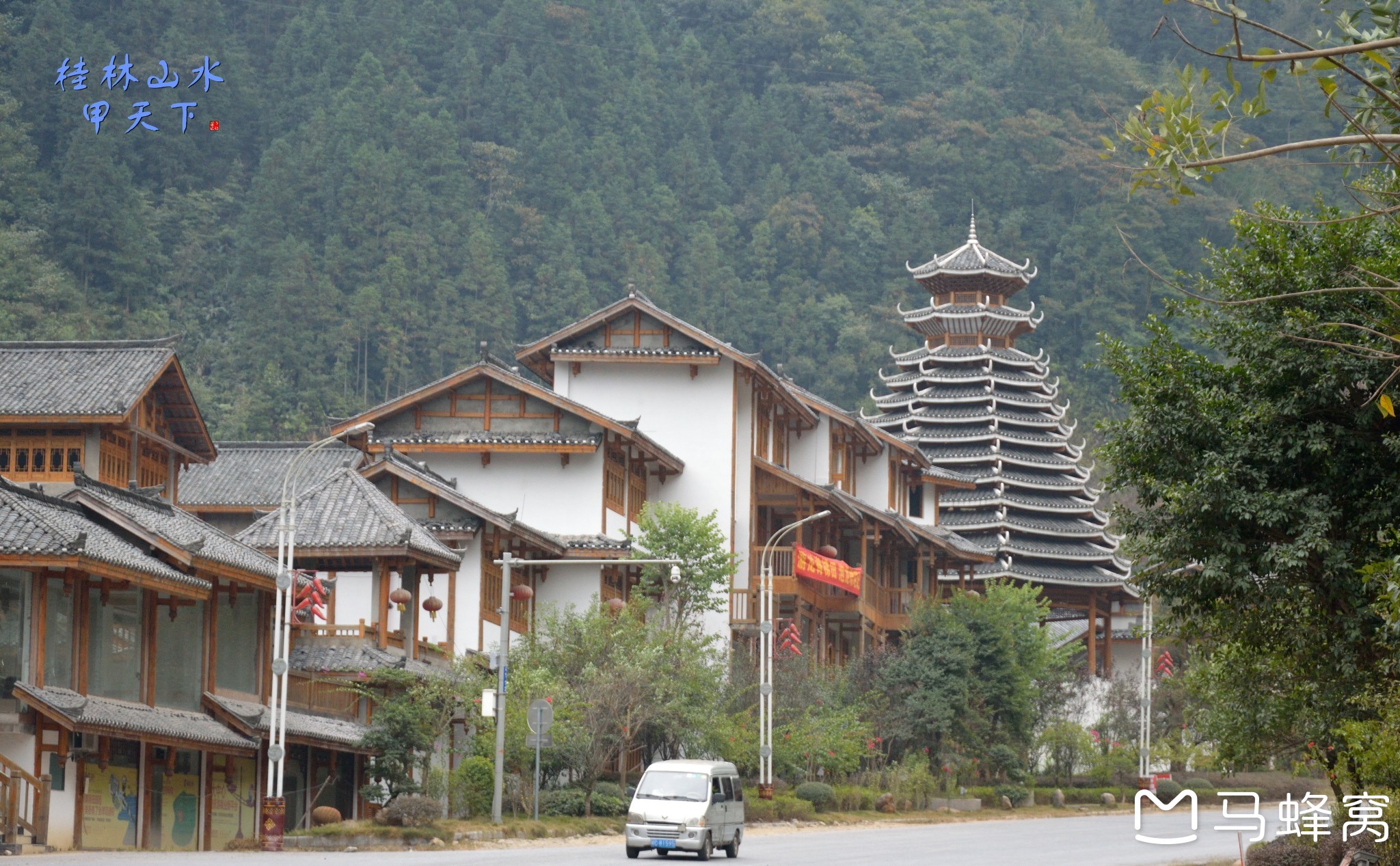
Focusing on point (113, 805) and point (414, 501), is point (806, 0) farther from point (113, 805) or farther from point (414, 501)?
point (113, 805)

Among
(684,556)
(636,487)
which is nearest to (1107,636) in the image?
(636,487)

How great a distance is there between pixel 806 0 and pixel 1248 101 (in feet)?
469

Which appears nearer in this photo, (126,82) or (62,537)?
(62,537)

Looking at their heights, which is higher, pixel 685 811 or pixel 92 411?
pixel 92 411

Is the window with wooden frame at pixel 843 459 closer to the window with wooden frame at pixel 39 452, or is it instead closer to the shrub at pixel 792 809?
the shrub at pixel 792 809

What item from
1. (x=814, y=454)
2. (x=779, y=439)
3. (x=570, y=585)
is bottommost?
(x=570, y=585)

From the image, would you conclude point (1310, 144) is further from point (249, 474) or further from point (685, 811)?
point (249, 474)

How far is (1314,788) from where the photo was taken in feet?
231

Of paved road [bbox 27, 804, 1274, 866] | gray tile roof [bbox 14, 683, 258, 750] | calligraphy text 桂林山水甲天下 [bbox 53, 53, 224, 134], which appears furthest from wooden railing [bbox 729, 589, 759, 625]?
calligraphy text 桂林山水甲天下 [bbox 53, 53, 224, 134]

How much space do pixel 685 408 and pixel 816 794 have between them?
49.8 feet

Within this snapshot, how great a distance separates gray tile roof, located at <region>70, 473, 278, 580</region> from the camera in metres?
34.9

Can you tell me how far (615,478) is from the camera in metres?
56.2

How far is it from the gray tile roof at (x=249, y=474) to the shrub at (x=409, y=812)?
884 inches

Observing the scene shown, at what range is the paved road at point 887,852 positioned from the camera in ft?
95.3
